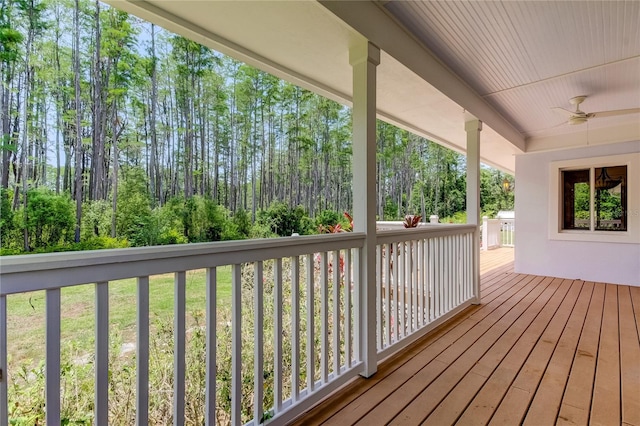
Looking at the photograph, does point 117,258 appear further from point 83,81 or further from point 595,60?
point 595,60

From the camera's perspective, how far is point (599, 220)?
16.1ft

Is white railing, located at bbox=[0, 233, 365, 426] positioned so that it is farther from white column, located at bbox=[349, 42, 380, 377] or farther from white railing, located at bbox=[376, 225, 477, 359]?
white railing, located at bbox=[376, 225, 477, 359]

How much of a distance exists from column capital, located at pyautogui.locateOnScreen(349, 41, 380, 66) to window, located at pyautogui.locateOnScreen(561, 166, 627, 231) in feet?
16.2

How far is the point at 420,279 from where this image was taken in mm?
2830

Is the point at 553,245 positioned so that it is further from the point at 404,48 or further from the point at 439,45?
the point at 404,48

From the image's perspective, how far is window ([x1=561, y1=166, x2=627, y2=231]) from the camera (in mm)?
4711

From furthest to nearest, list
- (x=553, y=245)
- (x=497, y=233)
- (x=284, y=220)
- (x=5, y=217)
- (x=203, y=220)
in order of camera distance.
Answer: (x=497, y=233) < (x=284, y=220) < (x=553, y=245) < (x=203, y=220) < (x=5, y=217)

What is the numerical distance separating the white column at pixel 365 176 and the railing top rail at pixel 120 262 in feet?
2.13

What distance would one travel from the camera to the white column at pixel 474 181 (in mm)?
3635

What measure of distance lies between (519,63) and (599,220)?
149 inches

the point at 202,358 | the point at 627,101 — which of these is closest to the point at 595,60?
the point at 627,101

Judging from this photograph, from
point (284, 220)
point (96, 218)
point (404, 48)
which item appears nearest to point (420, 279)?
point (404, 48)

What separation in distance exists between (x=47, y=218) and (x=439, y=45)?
12.0ft

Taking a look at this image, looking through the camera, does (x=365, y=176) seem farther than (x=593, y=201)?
No
